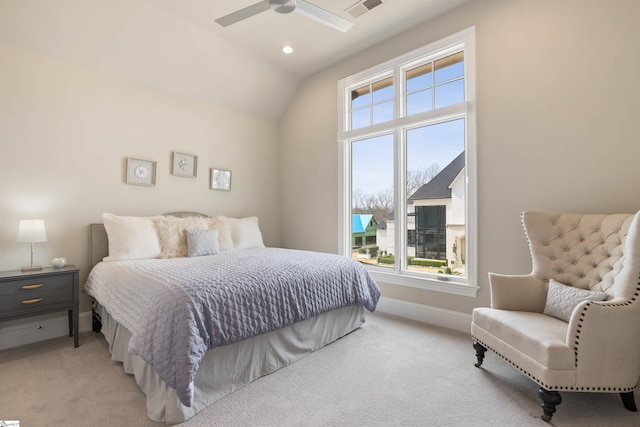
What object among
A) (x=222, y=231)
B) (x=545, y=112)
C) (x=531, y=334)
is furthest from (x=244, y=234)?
(x=545, y=112)

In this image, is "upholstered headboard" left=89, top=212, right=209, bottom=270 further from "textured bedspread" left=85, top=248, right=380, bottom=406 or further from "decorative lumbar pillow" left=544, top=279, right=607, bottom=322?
"decorative lumbar pillow" left=544, top=279, right=607, bottom=322

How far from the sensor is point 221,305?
1.94m

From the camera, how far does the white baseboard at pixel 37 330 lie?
2.75m

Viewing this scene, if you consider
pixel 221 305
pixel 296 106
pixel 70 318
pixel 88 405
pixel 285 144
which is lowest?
pixel 88 405

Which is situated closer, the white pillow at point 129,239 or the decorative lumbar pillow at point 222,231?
the white pillow at point 129,239

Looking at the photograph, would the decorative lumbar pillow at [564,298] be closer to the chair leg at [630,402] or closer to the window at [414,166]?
the chair leg at [630,402]

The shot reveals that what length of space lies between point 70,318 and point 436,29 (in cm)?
462

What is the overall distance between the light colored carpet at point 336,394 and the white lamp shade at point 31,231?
0.96 m

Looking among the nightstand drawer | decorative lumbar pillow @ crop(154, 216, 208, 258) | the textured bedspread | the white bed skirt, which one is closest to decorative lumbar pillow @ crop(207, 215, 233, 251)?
decorative lumbar pillow @ crop(154, 216, 208, 258)

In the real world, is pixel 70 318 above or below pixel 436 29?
below

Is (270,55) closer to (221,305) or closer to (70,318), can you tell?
(221,305)

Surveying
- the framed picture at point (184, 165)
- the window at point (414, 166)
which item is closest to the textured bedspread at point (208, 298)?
the window at point (414, 166)

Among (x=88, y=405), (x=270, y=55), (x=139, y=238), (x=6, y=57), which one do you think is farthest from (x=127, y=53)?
(x=88, y=405)

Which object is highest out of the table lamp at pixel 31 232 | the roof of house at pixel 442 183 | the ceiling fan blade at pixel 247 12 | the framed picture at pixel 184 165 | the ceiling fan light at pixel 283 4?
the ceiling fan light at pixel 283 4
